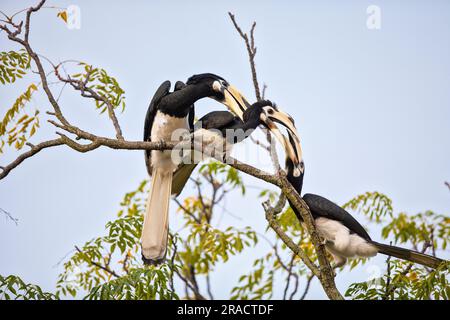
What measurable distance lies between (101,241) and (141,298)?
31.2 inches

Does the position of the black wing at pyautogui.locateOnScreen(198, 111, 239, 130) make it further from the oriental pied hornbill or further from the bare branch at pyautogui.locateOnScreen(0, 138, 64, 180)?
the bare branch at pyautogui.locateOnScreen(0, 138, 64, 180)

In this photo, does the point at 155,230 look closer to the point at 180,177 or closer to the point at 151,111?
the point at 180,177

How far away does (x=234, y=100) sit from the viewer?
5.13m

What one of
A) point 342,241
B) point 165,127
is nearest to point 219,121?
point 165,127

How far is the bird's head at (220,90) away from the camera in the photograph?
5.12 metres

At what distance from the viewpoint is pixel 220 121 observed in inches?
200

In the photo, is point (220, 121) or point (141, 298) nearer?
point (141, 298)

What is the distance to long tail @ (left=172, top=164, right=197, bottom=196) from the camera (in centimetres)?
531

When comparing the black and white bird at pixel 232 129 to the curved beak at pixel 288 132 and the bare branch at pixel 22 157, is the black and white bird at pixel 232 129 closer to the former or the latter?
the curved beak at pixel 288 132

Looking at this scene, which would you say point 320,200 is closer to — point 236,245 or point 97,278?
point 236,245

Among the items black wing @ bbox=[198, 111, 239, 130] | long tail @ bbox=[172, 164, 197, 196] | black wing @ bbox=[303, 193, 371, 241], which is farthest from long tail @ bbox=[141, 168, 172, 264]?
black wing @ bbox=[303, 193, 371, 241]

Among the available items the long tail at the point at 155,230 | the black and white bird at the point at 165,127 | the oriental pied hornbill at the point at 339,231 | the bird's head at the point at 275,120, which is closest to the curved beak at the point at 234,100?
the black and white bird at the point at 165,127

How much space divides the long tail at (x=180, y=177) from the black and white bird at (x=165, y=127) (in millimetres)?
49

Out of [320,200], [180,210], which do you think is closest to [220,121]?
[320,200]
